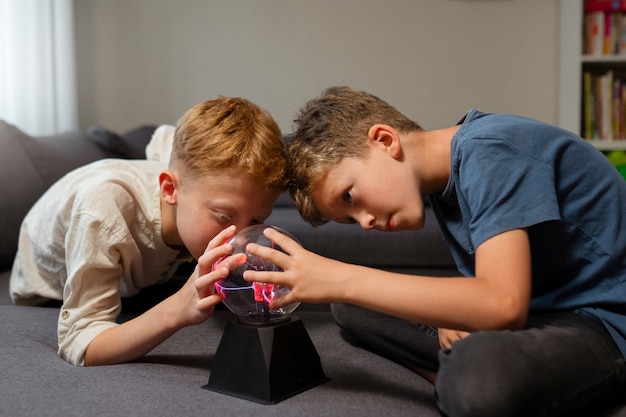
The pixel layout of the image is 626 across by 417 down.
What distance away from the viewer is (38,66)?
288 cm

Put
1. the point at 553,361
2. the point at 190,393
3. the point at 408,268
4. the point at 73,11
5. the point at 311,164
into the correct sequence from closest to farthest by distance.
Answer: the point at 553,361 → the point at 190,393 → the point at 311,164 → the point at 408,268 → the point at 73,11

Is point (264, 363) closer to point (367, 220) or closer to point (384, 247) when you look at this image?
point (367, 220)

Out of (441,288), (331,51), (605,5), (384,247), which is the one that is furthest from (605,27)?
(441,288)

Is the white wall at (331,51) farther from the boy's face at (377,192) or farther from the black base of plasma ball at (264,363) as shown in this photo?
the black base of plasma ball at (264,363)

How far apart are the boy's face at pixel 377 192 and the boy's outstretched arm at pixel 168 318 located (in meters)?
0.21

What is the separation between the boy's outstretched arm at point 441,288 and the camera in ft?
2.91

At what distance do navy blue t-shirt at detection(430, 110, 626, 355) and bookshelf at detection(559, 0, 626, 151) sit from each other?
6.94 ft

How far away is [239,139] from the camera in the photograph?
4.07 feet

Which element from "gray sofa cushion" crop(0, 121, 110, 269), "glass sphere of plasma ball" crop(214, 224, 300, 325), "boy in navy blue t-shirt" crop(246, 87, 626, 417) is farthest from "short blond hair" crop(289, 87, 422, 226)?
"gray sofa cushion" crop(0, 121, 110, 269)

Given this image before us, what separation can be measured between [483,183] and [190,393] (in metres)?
0.55

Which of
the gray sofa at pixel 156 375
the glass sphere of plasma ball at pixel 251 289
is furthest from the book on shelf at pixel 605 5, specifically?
the glass sphere of plasma ball at pixel 251 289

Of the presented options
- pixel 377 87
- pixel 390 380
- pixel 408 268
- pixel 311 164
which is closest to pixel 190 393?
pixel 390 380

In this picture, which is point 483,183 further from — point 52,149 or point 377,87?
point 377,87

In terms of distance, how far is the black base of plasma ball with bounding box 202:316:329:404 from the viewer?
3.32 ft
